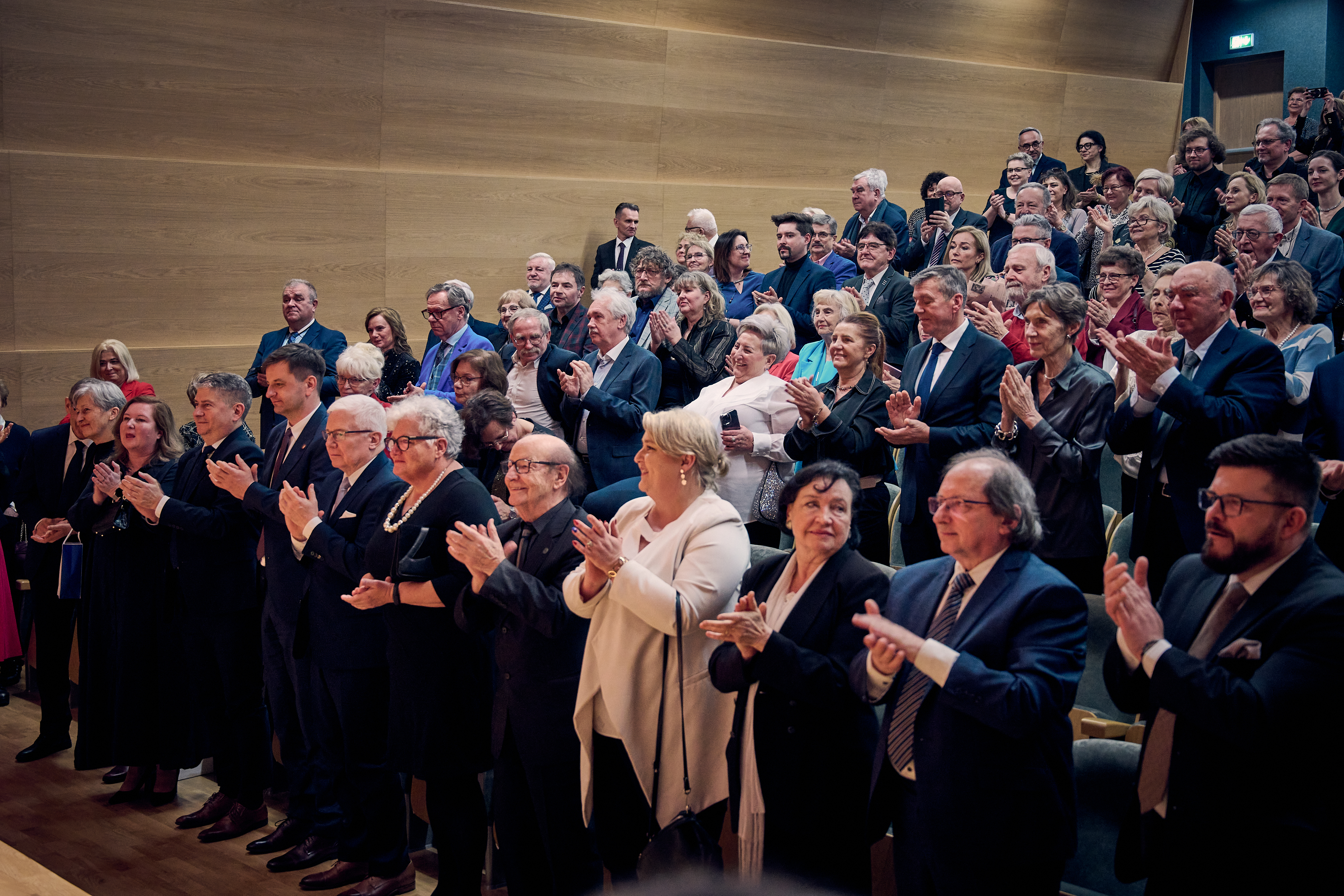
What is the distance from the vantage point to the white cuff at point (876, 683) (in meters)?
2.15

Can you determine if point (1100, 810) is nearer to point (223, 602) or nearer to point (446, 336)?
point (223, 602)

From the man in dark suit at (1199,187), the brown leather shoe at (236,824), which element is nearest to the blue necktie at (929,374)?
the brown leather shoe at (236,824)

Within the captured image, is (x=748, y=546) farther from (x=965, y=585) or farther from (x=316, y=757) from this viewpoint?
(x=316, y=757)

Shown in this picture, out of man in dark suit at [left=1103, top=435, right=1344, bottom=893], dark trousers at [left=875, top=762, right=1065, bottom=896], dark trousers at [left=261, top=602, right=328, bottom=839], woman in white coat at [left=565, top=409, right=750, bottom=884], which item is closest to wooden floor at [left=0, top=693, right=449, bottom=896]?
dark trousers at [left=261, top=602, right=328, bottom=839]

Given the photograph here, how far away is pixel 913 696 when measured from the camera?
2162mm

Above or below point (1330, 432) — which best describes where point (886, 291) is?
above

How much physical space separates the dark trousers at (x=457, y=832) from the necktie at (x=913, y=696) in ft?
4.10

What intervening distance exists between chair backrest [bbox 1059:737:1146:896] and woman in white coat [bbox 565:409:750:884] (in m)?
0.71

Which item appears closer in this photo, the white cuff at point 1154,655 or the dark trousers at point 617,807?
the white cuff at point 1154,655

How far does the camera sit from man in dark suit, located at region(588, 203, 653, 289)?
24.1 ft

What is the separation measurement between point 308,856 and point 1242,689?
104 inches

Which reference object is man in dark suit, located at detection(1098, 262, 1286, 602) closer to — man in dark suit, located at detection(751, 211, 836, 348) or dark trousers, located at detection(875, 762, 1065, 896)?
dark trousers, located at detection(875, 762, 1065, 896)

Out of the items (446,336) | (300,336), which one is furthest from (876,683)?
(300,336)

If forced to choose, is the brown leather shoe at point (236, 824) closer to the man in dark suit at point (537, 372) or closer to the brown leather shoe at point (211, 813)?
the brown leather shoe at point (211, 813)
